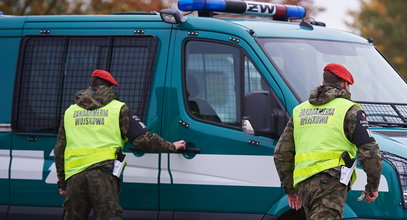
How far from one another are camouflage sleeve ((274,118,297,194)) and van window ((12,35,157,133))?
144 cm

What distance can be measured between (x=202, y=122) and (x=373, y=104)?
131cm

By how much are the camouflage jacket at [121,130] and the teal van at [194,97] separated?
0.21m

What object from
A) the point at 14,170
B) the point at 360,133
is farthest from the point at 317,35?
the point at 14,170

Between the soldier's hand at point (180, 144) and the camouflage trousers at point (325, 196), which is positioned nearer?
the camouflage trousers at point (325, 196)

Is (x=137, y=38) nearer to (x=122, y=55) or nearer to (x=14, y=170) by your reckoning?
(x=122, y=55)

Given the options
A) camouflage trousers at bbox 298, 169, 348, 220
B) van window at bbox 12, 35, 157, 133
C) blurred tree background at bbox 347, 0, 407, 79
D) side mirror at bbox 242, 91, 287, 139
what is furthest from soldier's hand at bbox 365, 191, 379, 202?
blurred tree background at bbox 347, 0, 407, 79

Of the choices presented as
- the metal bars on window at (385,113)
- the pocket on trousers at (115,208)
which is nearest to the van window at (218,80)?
the metal bars on window at (385,113)

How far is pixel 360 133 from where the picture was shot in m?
5.84

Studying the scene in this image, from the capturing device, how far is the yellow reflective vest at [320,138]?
19.6 feet

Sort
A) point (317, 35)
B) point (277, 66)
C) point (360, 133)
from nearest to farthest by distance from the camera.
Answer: point (360, 133) → point (277, 66) → point (317, 35)

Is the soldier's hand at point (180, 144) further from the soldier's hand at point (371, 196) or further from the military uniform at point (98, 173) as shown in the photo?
the soldier's hand at point (371, 196)

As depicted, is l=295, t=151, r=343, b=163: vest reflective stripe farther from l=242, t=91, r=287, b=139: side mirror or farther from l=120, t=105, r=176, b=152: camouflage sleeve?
l=120, t=105, r=176, b=152: camouflage sleeve

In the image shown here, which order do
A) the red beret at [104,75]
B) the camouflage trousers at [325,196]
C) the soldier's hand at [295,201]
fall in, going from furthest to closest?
the red beret at [104,75] → the soldier's hand at [295,201] → the camouflage trousers at [325,196]

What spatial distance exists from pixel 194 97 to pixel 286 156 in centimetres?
115
